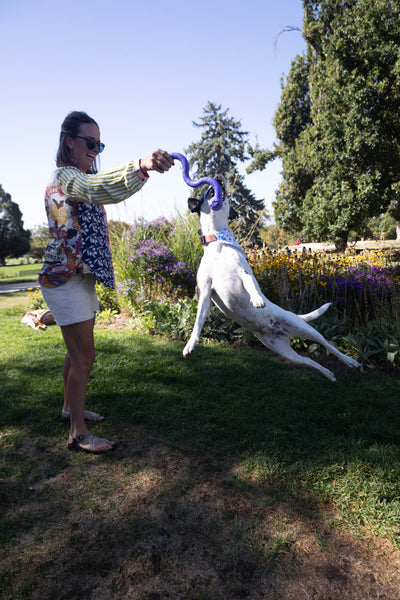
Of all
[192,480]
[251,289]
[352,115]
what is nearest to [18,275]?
[352,115]

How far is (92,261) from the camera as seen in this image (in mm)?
2326

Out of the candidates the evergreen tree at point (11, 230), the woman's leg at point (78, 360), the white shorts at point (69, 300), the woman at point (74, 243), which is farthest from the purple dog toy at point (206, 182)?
the evergreen tree at point (11, 230)

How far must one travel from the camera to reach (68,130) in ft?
7.57

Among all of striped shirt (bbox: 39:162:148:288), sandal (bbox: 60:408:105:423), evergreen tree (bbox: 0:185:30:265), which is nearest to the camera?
striped shirt (bbox: 39:162:148:288)

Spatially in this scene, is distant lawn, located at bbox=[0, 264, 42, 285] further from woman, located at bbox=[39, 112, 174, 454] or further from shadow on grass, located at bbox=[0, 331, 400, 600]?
woman, located at bbox=[39, 112, 174, 454]

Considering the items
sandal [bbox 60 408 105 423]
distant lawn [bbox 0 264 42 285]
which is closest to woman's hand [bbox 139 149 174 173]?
sandal [bbox 60 408 105 423]

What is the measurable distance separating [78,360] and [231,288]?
138 centimetres

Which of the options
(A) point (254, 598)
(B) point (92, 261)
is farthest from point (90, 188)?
(A) point (254, 598)

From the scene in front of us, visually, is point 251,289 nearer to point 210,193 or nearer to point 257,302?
point 257,302

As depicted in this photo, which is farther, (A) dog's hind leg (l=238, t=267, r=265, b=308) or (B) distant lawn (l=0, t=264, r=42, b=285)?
(B) distant lawn (l=0, t=264, r=42, b=285)

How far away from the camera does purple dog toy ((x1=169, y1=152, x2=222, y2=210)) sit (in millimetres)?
1742

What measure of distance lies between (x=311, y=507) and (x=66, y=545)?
1407 millimetres

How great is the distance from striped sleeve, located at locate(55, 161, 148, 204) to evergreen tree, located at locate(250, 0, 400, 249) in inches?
473

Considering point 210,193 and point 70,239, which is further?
point 70,239
